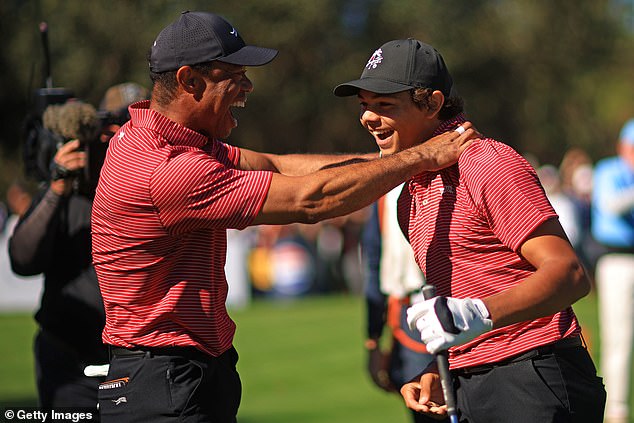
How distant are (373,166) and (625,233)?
20.9ft

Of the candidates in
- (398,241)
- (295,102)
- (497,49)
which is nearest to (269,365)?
(398,241)

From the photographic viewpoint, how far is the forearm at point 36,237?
5.53 metres

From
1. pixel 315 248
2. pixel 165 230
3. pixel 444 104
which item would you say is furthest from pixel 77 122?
pixel 315 248

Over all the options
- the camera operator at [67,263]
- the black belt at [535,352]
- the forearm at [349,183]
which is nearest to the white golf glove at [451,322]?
the black belt at [535,352]

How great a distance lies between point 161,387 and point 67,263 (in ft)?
5.79

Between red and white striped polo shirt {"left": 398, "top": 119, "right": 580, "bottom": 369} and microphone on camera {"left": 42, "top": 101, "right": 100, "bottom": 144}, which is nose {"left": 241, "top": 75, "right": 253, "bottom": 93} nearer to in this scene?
red and white striped polo shirt {"left": 398, "top": 119, "right": 580, "bottom": 369}

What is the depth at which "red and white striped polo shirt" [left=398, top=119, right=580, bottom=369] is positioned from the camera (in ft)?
12.7

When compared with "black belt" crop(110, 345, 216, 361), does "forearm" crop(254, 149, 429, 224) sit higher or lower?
higher

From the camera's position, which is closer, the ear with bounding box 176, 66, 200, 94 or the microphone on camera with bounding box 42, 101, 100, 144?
the ear with bounding box 176, 66, 200, 94

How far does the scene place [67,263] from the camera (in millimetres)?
5758

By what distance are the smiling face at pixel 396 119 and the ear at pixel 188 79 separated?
728 millimetres

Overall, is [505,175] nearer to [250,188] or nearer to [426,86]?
[426,86]

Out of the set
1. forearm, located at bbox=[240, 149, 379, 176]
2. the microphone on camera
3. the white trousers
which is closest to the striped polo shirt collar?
forearm, located at bbox=[240, 149, 379, 176]

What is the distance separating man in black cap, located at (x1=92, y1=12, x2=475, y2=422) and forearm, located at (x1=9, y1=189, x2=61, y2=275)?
1.23m
